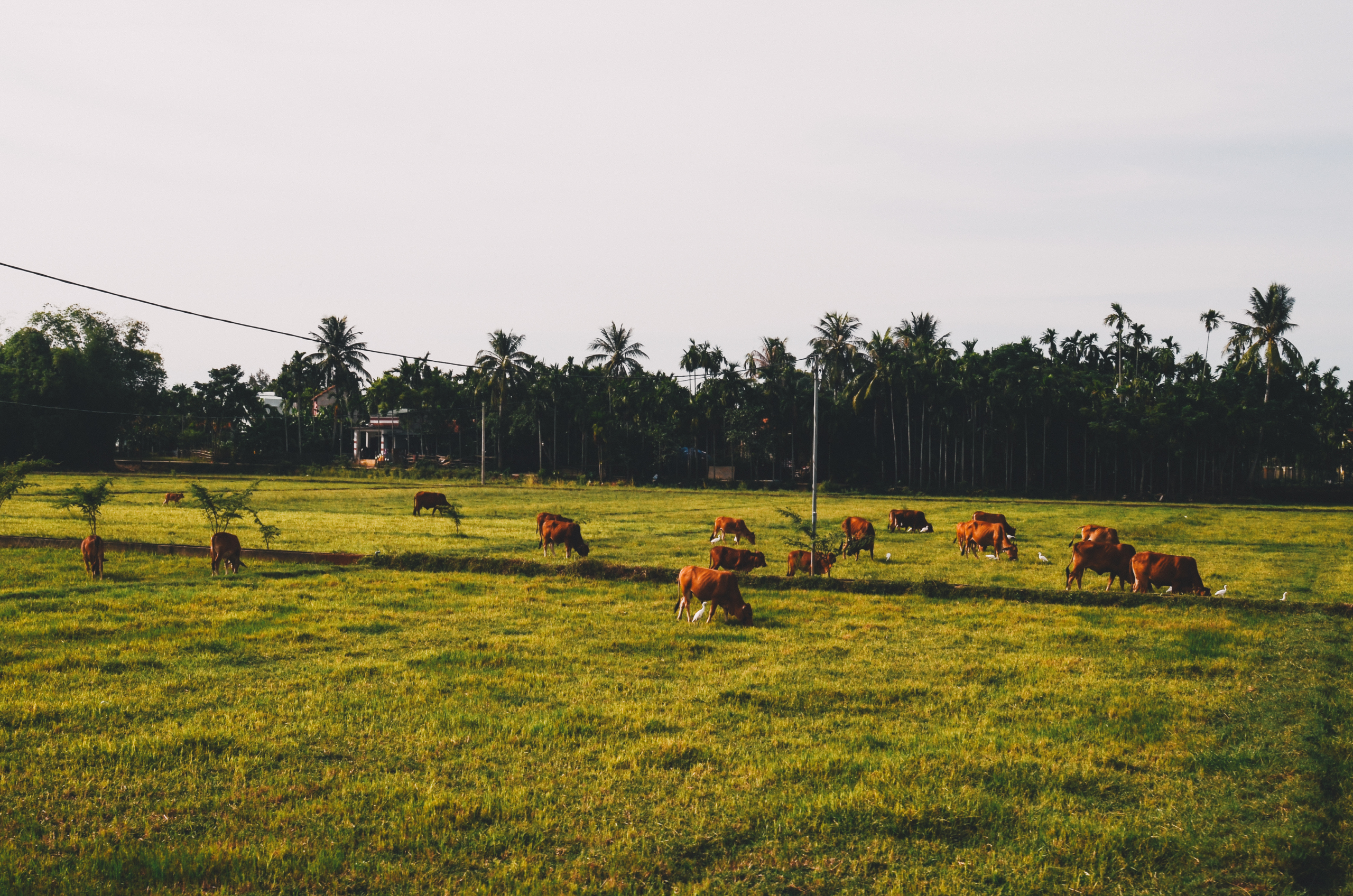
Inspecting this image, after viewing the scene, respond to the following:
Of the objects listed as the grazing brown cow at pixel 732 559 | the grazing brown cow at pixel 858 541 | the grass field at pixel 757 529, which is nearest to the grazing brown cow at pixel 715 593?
the grazing brown cow at pixel 732 559

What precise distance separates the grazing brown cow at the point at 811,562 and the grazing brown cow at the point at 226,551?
38.3ft

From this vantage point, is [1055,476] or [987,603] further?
[1055,476]

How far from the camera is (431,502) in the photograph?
3825cm

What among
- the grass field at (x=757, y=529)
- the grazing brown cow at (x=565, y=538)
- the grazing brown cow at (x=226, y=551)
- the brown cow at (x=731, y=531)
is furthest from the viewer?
the brown cow at (x=731, y=531)

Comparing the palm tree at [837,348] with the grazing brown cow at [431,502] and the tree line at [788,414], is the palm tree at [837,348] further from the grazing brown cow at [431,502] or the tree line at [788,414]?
the grazing brown cow at [431,502]

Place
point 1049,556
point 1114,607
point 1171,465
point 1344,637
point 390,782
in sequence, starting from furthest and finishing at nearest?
point 1171,465, point 1049,556, point 1114,607, point 1344,637, point 390,782

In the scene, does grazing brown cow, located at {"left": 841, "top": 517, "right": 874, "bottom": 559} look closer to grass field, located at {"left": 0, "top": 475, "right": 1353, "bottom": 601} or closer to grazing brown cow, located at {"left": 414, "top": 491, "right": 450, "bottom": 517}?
grass field, located at {"left": 0, "top": 475, "right": 1353, "bottom": 601}

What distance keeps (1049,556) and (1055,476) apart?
171 ft

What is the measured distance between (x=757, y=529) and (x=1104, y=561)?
1596 centimetres

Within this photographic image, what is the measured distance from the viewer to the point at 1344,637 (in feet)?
43.6

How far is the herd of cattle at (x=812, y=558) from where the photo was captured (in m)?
14.8

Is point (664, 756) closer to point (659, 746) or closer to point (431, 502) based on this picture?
point (659, 746)

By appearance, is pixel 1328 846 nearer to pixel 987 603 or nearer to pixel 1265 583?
pixel 987 603

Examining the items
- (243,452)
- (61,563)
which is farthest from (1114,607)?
(243,452)
